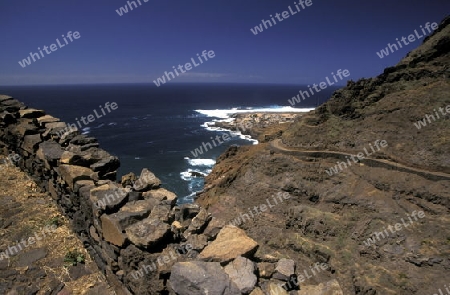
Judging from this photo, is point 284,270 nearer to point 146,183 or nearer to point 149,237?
point 149,237

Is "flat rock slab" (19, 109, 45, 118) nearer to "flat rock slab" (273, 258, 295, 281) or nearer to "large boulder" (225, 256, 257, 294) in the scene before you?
"large boulder" (225, 256, 257, 294)

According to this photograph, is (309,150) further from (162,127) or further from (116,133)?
(162,127)

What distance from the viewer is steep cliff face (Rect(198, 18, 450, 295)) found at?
10.5 meters

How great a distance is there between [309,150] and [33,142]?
53.3 ft

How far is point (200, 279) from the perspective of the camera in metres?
3.43

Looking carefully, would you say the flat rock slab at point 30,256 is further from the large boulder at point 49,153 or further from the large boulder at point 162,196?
the large boulder at point 162,196

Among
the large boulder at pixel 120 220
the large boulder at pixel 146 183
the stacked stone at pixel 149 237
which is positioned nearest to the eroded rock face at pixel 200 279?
the stacked stone at pixel 149 237

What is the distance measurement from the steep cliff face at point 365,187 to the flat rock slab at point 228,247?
59 centimetres

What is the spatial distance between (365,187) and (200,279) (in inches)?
527

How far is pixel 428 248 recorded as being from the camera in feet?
34.0

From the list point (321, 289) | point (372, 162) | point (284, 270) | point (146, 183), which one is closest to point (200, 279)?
point (284, 270)

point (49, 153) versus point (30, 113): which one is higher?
point (30, 113)

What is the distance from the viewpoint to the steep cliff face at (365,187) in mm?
10539

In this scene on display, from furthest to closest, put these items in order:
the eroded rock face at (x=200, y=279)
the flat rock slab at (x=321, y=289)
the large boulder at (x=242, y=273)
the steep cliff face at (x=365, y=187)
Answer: the steep cliff face at (x=365, y=187)
the flat rock slab at (x=321, y=289)
the large boulder at (x=242, y=273)
the eroded rock face at (x=200, y=279)
